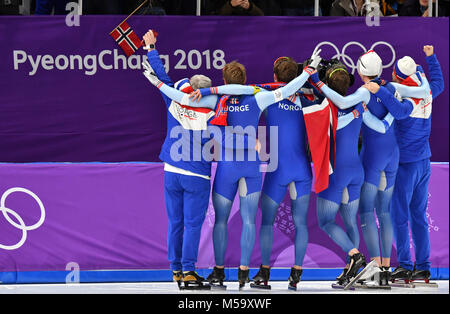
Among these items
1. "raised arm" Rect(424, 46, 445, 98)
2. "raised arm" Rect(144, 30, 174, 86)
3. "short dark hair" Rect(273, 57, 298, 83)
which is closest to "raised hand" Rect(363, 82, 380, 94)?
"short dark hair" Rect(273, 57, 298, 83)

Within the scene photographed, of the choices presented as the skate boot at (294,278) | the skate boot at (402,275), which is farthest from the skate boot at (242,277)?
the skate boot at (402,275)

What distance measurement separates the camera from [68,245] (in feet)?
33.1

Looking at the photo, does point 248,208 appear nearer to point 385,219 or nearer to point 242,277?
point 242,277

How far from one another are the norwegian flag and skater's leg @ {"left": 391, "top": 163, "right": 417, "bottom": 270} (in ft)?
11.1

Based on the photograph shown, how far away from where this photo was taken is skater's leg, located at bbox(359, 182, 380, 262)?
31.0 ft

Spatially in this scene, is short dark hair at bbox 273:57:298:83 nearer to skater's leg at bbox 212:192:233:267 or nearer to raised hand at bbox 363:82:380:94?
raised hand at bbox 363:82:380:94

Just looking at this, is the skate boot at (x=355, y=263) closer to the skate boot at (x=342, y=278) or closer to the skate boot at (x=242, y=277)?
the skate boot at (x=342, y=278)

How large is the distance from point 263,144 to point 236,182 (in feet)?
2.04

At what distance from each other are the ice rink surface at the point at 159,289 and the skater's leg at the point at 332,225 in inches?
18.1

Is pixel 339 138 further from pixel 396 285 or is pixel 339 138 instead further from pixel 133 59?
pixel 133 59

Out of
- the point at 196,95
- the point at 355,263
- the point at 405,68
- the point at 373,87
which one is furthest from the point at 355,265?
the point at 196,95

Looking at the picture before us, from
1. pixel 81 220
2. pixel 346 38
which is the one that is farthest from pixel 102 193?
pixel 346 38

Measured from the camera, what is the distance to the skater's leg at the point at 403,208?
32.1 ft

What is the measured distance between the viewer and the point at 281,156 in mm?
9086
